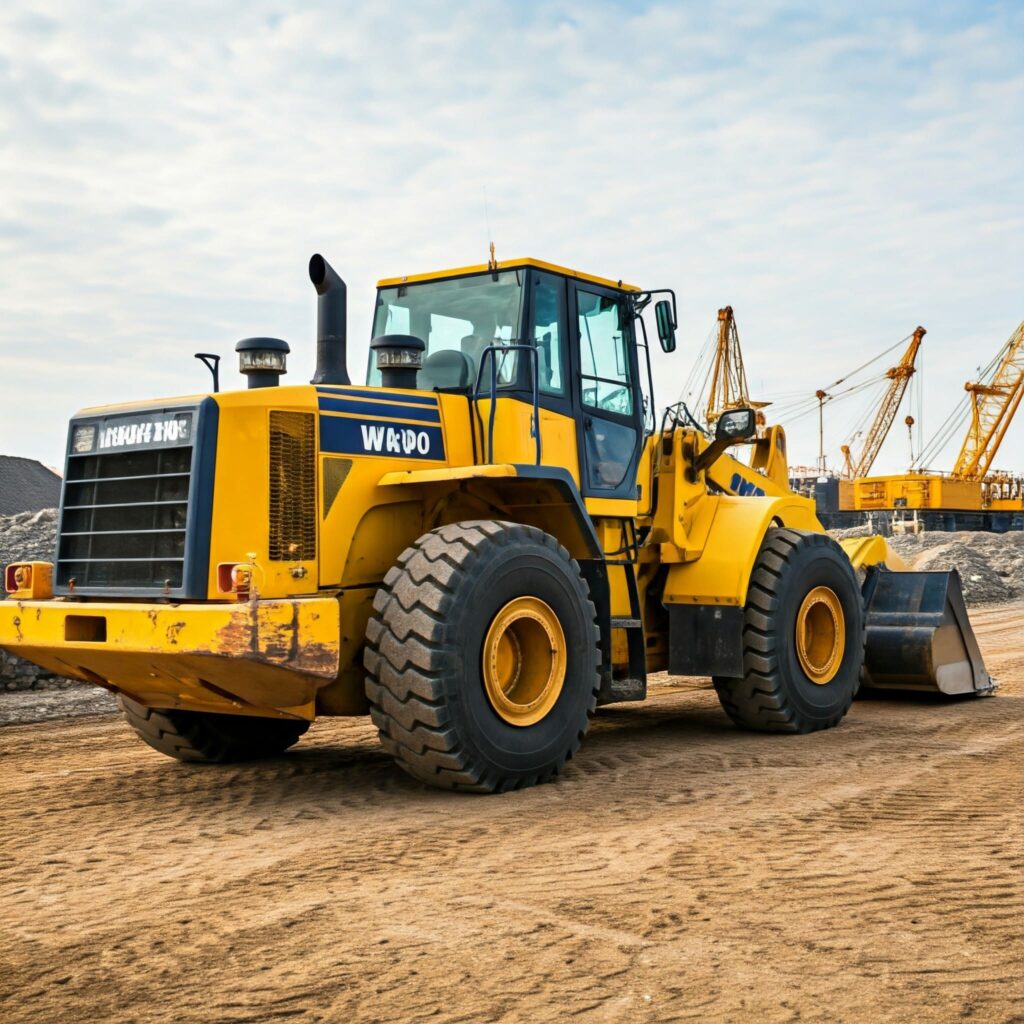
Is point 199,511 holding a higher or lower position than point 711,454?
lower

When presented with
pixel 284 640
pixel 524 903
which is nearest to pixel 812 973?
pixel 524 903

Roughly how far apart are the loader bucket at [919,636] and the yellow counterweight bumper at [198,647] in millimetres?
5474

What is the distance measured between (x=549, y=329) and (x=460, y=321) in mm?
541

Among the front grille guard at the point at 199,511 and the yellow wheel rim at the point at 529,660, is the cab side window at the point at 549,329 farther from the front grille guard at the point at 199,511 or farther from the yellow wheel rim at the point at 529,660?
the front grille guard at the point at 199,511

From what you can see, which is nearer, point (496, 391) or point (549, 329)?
point (496, 391)

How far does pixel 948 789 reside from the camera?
21.0 feet

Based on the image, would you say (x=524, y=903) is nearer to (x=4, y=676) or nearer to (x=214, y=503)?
(x=214, y=503)

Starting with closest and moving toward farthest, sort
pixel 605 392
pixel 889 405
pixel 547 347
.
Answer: pixel 547 347 < pixel 605 392 < pixel 889 405

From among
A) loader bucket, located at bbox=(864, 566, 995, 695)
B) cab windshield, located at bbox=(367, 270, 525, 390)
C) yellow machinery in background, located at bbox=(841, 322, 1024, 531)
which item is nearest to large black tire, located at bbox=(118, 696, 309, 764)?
cab windshield, located at bbox=(367, 270, 525, 390)

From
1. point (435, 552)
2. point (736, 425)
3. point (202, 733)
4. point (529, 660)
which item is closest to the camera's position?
point (435, 552)

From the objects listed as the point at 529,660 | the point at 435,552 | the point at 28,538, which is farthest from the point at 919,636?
the point at 28,538

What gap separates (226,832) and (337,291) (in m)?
3.01

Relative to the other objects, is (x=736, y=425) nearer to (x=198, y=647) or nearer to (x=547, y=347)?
(x=547, y=347)

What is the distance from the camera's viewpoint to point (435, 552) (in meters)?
6.08
